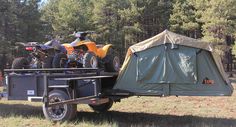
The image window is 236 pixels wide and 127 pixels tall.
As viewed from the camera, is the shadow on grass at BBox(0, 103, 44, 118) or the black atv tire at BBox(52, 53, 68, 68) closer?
the black atv tire at BBox(52, 53, 68, 68)

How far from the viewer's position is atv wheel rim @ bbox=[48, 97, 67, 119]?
28.5 ft

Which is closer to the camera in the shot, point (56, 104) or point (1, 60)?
point (56, 104)

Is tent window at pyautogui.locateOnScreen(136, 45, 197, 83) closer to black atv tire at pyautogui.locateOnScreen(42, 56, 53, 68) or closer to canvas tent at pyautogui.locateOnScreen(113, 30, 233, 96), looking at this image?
canvas tent at pyautogui.locateOnScreen(113, 30, 233, 96)

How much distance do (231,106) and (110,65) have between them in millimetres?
4207

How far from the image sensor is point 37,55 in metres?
9.94

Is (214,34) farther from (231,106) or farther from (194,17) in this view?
(231,106)

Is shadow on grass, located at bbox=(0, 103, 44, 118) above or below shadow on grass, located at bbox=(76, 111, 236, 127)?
above

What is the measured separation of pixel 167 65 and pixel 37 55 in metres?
3.59

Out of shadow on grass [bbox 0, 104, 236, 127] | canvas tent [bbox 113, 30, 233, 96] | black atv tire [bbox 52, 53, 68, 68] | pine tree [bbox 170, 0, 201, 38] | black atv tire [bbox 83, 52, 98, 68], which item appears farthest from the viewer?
pine tree [bbox 170, 0, 201, 38]

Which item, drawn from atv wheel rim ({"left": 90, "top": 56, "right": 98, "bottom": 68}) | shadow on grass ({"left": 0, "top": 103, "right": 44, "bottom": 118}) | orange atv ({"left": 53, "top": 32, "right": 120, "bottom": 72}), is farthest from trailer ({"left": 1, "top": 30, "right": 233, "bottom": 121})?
shadow on grass ({"left": 0, "top": 103, "right": 44, "bottom": 118})

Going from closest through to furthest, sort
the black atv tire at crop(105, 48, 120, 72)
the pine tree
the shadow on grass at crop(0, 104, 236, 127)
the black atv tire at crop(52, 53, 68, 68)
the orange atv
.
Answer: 1. the shadow on grass at crop(0, 104, 236, 127)
2. the black atv tire at crop(52, 53, 68, 68)
3. the orange atv
4. the black atv tire at crop(105, 48, 120, 72)
5. the pine tree

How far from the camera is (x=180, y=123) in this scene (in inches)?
350

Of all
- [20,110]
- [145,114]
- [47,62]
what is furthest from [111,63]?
[20,110]

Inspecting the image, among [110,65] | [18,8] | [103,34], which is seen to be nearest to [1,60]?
[18,8]
